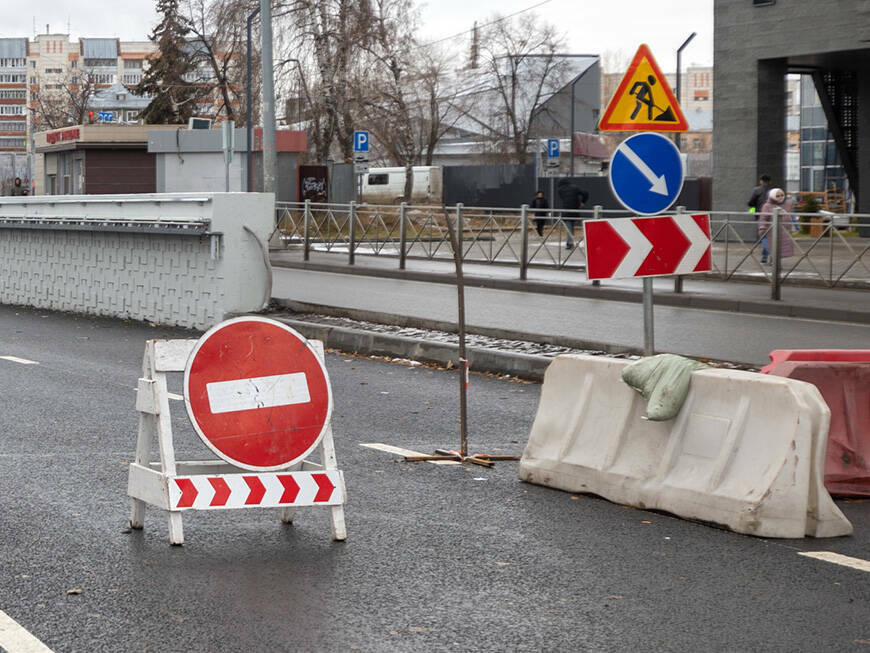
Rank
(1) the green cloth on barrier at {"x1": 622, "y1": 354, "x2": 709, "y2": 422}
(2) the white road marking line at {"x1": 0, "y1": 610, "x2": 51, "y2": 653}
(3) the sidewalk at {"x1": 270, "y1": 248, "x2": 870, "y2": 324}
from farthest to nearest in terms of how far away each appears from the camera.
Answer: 1. (3) the sidewalk at {"x1": 270, "y1": 248, "x2": 870, "y2": 324}
2. (1) the green cloth on barrier at {"x1": 622, "y1": 354, "x2": 709, "y2": 422}
3. (2) the white road marking line at {"x1": 0, "y1": 610, "x2": 51, "y2": 653}

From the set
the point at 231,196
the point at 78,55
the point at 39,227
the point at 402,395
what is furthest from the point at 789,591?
the point at 78,55

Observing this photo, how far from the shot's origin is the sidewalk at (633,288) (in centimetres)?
1820

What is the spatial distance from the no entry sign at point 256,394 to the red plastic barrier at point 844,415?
8.74ft

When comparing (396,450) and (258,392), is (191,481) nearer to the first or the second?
(258,392)

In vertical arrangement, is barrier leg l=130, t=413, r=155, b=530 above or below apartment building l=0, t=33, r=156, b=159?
below

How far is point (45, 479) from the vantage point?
7062 mm

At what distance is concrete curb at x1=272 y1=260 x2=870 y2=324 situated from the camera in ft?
58.0

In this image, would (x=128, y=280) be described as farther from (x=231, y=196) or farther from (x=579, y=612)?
(x=579, y=612)

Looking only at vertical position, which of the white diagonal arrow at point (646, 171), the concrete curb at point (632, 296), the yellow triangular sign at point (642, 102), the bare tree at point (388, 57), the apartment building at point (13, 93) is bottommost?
the concrete curb at point (632, 296)

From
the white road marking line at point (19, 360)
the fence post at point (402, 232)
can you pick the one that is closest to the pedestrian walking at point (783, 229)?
the fence post at point (402, 232)

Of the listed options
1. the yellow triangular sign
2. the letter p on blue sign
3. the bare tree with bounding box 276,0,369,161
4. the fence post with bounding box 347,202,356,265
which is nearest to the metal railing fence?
the fence post with bounding box 347,202,356,265

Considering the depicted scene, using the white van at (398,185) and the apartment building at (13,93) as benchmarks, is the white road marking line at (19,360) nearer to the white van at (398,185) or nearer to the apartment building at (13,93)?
the white van at (398,185)

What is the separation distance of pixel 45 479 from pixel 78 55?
203 meters

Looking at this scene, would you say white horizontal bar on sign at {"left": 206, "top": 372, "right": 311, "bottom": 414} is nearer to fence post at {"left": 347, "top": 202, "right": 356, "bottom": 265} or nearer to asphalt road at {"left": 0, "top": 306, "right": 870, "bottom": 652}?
asphalt road at {"left": 0, "top": 306, "right": 870, "bottom": 652}
